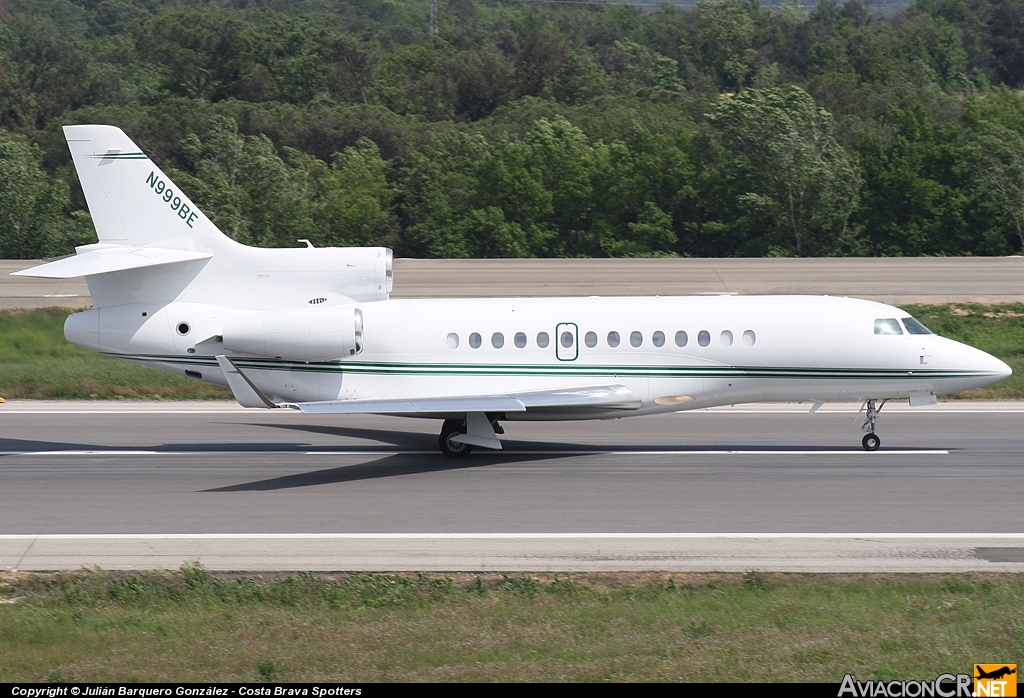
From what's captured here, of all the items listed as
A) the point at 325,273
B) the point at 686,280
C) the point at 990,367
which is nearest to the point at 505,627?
the point at 325,273

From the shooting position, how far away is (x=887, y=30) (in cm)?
12350

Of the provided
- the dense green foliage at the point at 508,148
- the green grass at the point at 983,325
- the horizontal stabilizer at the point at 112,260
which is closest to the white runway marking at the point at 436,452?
the horizontal stabilizer at the point at 112,260

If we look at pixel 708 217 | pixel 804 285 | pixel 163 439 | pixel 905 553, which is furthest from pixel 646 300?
pixel 708 217

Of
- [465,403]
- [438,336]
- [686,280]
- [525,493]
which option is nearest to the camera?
[525,493]

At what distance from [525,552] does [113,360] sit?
20.7m

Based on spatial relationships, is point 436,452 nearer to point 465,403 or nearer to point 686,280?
point 465,403

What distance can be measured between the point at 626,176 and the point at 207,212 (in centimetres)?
2491

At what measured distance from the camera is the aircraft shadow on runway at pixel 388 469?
62.5 feet

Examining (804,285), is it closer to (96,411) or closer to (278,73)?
(96,411)

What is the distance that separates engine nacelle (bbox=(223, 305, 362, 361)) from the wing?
1.07 metres

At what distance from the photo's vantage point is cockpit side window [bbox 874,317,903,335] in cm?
2066

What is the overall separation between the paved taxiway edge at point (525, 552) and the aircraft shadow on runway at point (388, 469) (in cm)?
324

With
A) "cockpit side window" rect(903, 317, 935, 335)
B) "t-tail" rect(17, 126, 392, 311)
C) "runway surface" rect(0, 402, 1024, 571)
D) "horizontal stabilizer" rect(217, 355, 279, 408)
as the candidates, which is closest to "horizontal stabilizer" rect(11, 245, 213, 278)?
"t-tail" rect(17, 126, 392, 311)

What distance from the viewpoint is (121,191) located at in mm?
20812
